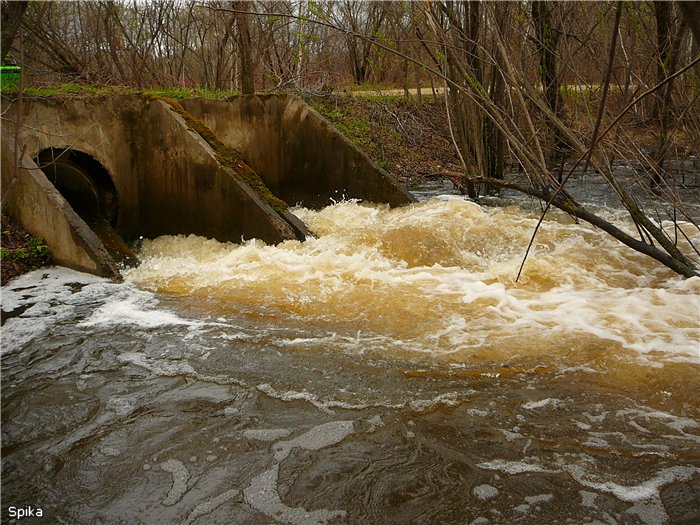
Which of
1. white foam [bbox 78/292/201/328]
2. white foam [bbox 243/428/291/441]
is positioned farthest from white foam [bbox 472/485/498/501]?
white foam [bbox 78/292/201/328]

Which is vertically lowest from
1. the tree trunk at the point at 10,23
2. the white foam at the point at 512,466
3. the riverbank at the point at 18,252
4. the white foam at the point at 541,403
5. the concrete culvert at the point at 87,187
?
the white foam at the point at 512,466

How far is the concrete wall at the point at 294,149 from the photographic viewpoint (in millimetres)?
10148

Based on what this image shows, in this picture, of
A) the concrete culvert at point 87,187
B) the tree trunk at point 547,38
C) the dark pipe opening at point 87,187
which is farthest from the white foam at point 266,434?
the tree trunk at point 547,38

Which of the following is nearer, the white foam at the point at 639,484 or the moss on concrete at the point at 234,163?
the white foam at the point at 639,484

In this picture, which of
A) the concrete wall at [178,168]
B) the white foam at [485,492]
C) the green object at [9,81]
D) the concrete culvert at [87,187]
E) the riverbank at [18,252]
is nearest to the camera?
the white foam at [485,492]

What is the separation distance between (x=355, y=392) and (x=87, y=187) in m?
6.21

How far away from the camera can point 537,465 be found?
3490mm

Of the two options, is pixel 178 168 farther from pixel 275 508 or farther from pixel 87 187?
pixel 275 508

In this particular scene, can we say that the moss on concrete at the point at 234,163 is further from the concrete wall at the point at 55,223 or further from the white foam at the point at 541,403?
the white foam at the point at 541,403

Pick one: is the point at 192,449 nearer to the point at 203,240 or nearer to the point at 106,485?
the point at 106,485

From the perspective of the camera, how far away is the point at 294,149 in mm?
10820

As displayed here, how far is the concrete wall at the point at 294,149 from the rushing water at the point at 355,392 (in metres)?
3.06

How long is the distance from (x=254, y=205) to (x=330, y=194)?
269 cm

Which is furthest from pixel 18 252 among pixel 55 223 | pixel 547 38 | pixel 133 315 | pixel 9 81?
pixel 547 38
